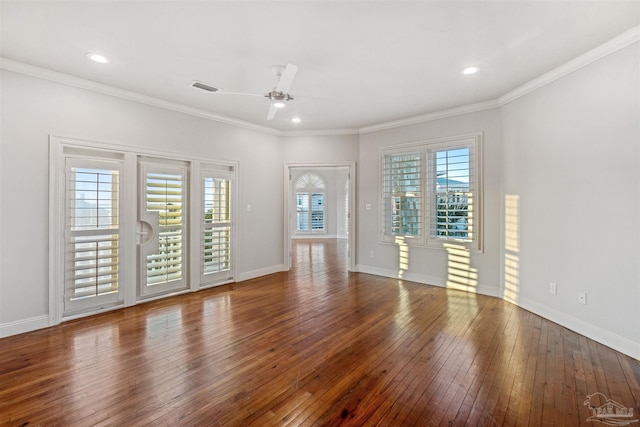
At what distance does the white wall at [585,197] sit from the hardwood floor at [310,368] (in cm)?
32

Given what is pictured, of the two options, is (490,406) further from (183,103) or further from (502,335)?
Answer: (183,103)

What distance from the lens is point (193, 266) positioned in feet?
15.4

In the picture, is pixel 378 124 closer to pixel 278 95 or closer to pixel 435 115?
pixel 435 115

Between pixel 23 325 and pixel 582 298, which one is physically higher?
pixel 582 298

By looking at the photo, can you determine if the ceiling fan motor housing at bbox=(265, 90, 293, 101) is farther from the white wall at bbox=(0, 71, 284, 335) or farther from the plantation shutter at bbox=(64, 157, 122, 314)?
the plantation shutter at bbox=(64, 157, 122, 314)

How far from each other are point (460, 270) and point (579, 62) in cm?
298

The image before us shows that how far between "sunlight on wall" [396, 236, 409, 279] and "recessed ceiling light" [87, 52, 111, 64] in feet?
15.5

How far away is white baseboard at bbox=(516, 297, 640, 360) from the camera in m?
2.69

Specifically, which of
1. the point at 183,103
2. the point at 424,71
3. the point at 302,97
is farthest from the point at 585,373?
the point at 183,103

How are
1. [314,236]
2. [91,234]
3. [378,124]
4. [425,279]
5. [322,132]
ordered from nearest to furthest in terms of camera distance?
1. [91,234]
2. [425,279]
3. [378,124]
4. [322,132]
5. [314,236]

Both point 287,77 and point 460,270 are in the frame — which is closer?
point 287,77

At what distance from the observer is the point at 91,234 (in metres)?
3.63

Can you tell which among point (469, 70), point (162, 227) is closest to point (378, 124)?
point (469, 70)

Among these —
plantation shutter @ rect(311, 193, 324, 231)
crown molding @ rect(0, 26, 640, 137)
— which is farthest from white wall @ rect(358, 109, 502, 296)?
plantation shutter @ rect(311, 193, 324, 231)
